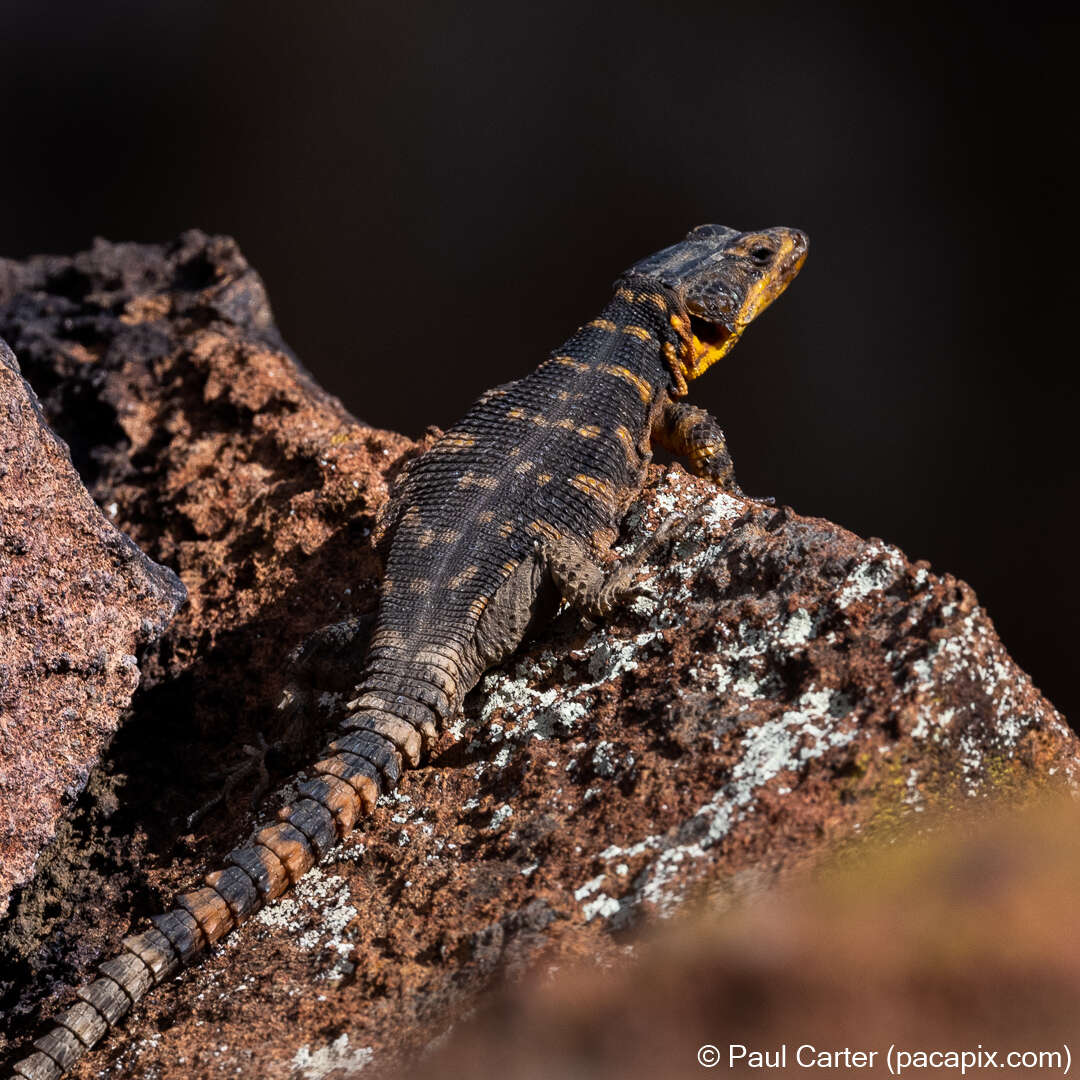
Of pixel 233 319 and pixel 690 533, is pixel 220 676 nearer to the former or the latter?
pixel 690 533

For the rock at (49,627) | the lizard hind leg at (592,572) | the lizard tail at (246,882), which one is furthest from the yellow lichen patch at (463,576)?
the rock at (49,627)

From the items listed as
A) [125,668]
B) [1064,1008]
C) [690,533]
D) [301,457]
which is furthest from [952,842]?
[301,457]

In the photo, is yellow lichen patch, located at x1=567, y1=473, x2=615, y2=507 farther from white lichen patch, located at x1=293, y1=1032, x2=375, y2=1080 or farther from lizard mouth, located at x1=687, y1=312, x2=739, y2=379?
white lichen patch, located at x1=293, y1=1032, x2=375, y2=1080

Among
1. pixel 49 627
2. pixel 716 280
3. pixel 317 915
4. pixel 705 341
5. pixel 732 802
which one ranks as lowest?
pixel 317 915

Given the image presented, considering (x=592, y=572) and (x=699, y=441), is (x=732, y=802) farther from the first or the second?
(x=699, y=441)

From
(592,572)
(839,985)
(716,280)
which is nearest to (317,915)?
(592,572)

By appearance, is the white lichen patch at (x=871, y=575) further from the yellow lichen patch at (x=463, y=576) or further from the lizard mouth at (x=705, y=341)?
the lizard mouth at (x=705, y=341)

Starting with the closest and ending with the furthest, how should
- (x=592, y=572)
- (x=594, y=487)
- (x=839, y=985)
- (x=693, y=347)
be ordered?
(x=839, y=985) → (x=592, y=572) → (x=594, y=487) → (x=693, y=347)

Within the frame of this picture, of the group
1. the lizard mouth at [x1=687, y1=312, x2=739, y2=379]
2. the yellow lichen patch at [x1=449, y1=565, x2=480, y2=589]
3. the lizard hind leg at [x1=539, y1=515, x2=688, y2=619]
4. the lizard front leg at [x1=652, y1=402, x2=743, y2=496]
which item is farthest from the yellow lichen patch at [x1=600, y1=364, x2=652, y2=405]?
the yellow lichen patch at [x1=449, y1=565, x2=480, y2=589]

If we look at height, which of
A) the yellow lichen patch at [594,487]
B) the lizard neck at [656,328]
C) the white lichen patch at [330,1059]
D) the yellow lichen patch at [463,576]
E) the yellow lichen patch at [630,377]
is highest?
the lizard neck at [656,328]
